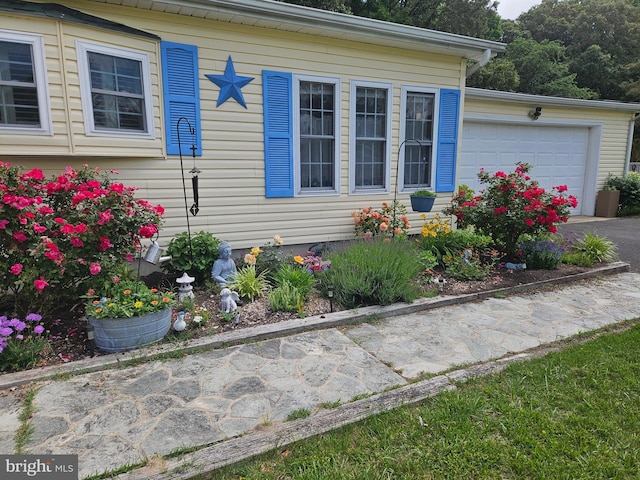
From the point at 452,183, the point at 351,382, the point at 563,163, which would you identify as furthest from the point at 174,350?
the point at 563,163

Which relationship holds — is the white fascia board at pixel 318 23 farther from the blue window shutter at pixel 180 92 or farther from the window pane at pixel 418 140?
the window pane at pixel 418 140

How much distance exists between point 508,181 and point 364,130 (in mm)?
2157

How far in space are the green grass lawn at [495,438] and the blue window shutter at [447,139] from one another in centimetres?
426

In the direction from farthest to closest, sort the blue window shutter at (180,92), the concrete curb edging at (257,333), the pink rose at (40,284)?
the blue window shutter at (180,92)
the pink rose at (40,284)
the concrete curb edging at (257,333)

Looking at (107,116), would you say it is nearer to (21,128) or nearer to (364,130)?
(21,128)

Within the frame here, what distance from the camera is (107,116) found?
4316 mm

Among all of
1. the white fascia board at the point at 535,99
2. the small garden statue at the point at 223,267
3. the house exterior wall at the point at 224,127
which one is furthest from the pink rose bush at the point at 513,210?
the small garden statue at the point at 223,267

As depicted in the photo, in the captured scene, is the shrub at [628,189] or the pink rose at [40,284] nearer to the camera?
the pink rose at [40,284]

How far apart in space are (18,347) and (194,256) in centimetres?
190

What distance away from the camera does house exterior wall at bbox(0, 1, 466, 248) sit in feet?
13.1

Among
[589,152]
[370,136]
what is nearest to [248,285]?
[370,136]

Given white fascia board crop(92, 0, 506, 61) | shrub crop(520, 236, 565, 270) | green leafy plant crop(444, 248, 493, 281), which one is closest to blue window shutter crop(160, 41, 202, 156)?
white fascia board crop(92, 0, 506, 61)

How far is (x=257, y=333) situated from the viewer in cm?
348

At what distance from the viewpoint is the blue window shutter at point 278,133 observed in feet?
17.2
